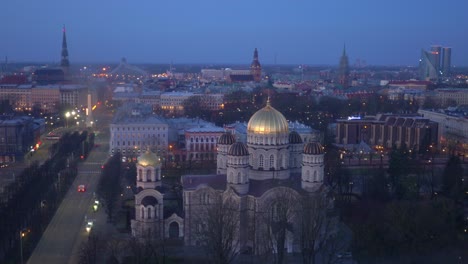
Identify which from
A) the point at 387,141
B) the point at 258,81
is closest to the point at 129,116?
the point at 387,141

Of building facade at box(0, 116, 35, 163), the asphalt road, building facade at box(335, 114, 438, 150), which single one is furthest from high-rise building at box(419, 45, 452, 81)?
the asphalt road

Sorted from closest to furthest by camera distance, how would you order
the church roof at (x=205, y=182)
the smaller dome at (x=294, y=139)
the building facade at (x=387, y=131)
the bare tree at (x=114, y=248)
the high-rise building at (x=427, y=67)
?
the bare tree at (x=114, y=248) < the church roof at (x=205, y=182) < the smaller dome at (x=294, y=139) < the building facade at (x=387, y=131) < the high-rise building at (x=427, y=67)

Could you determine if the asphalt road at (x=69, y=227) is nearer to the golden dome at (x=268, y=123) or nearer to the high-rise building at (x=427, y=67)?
the golden dome at (x=268, y=123)

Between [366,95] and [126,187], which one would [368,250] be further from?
[366,95]

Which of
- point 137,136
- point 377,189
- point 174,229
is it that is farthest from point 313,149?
point 137,136

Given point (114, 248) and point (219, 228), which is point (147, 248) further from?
point (219, 228)

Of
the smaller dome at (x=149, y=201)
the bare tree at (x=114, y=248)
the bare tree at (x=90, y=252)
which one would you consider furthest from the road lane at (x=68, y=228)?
the smaller dome at (x=149, y=201)

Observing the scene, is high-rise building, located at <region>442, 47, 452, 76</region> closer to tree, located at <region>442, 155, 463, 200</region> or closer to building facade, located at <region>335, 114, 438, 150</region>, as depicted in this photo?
building facade, located at <region>335, 114, 438, 150</region>
